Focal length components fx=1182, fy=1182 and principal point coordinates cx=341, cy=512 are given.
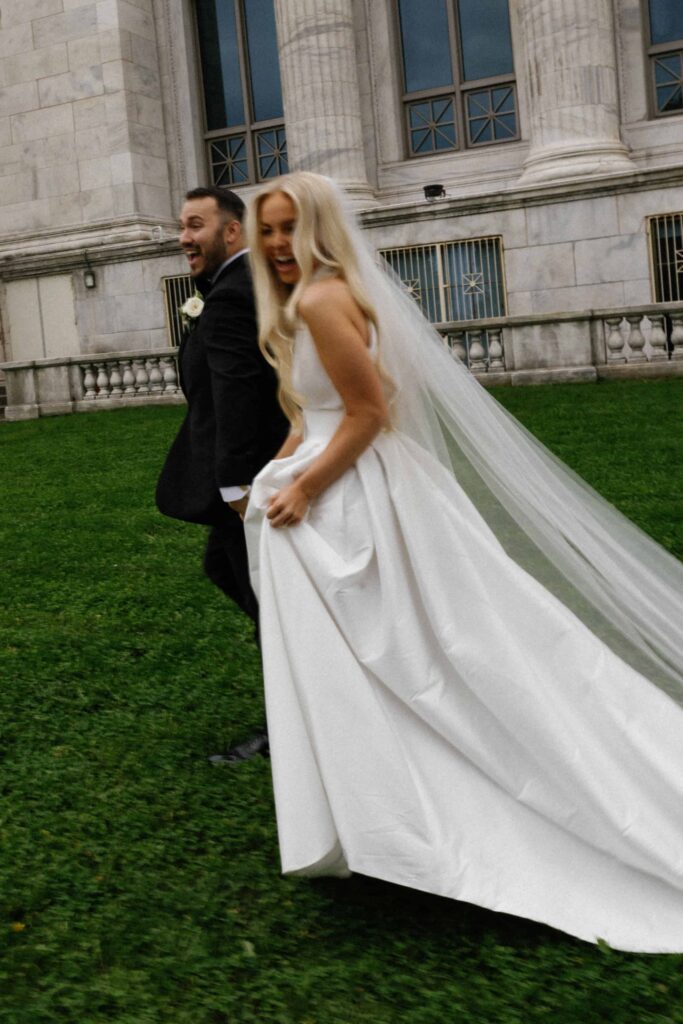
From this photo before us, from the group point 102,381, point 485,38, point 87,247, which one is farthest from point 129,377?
point 485,38

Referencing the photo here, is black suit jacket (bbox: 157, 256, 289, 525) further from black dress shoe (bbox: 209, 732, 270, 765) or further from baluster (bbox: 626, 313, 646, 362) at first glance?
baluster (bbox: 626, 313, 646, 362)

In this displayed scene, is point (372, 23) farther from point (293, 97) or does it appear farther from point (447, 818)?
point (447, 818)

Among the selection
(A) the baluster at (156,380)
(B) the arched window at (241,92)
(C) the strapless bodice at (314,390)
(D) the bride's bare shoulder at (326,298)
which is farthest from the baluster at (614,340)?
(D) the bride's bare shoulder at (326,298)

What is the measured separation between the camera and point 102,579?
23.8 feet

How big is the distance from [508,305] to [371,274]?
16235 mm

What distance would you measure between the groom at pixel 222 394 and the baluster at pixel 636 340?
11.8 metres

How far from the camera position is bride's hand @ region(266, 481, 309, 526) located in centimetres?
321

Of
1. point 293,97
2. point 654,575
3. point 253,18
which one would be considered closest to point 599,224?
point 293,97

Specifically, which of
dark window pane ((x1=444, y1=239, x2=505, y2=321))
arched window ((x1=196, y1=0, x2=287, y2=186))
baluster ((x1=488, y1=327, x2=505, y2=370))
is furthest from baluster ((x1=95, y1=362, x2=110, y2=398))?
arched window ((x1=196, y1=0, x2=287, y2=186))

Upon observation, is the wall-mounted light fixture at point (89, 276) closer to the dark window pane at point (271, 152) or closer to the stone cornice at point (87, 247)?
the stone cornice at point (87, 247)

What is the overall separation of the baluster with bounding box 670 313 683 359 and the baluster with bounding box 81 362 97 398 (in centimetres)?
903

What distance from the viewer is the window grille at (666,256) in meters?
17.6

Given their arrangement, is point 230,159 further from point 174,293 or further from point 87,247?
point 174,293

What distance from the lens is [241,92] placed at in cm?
2442
